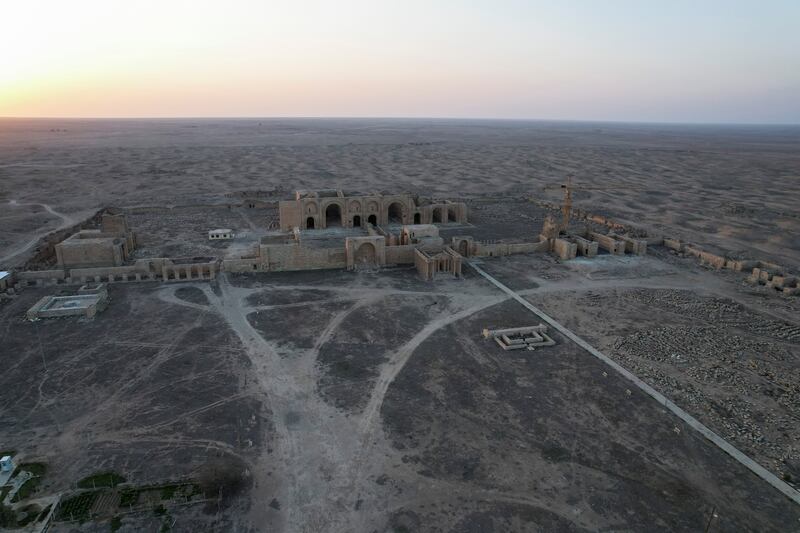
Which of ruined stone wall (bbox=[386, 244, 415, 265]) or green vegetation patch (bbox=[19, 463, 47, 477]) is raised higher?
ruined stone wall (bbox=[386, 244, 415, 265])

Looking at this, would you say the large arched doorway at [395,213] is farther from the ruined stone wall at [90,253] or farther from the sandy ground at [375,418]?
the ruined stone wall at [90,253]

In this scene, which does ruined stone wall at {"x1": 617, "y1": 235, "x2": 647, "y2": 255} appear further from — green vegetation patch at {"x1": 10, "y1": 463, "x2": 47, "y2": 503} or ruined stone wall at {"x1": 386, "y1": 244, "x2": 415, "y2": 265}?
green vegetation patch at {"x1": 10, "y1": 463, "x2": 47, "y2": 503}

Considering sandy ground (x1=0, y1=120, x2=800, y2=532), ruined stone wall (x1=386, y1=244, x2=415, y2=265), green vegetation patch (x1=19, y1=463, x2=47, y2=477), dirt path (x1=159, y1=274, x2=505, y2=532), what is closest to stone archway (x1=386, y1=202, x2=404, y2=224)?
ruined stone wall (x1=386, y1=244, x2=415, y2=265)

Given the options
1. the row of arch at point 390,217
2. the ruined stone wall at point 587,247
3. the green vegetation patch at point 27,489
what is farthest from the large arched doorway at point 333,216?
the green vegetation patch at point 27,489

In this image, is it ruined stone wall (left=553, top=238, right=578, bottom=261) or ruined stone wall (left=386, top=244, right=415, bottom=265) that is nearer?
ruined stone wall (left=386, top=244, right=415, bottom=265)

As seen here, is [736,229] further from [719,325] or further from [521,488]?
[521,488]

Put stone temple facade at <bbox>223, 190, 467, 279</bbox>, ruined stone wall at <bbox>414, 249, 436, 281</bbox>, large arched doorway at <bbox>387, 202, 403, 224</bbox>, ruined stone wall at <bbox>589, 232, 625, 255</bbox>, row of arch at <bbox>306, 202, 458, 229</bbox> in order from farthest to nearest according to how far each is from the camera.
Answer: large arched doorway at <bbox>387, 202, 403, 224</bbox>, row of arch at <bbox>306, 202, 458, 229</bbox>, ruined stone wall at <bbox>589, 232, 625, 255</bbox>, stone temple facade at <bbox>223, 190, 467, 279</bbox>, ruined stone wall at <bbox>414, 249, 436, 281</bbox>
